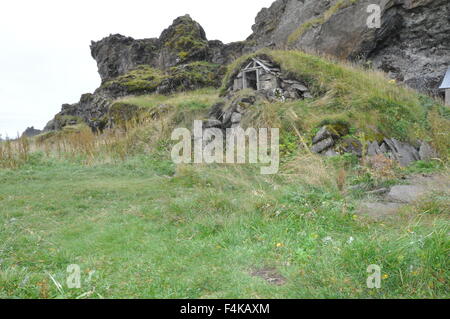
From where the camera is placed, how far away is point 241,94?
1163 centimetres

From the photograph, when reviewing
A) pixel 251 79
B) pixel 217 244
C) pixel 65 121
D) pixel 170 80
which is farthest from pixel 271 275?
pixel 65 121

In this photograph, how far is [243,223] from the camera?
14.3ft

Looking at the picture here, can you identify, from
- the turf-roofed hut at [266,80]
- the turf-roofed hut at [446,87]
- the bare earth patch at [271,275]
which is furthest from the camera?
the turf-roofed hut at [446,87]

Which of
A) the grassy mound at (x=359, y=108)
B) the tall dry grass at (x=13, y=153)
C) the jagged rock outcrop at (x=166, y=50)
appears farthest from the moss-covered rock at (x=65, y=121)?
the grassy mound at (x=359, y=108)

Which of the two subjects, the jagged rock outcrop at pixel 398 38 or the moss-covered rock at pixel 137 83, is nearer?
the jagged rock outcrop at pixel 398 38

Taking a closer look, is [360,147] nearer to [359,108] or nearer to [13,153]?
[359,108]

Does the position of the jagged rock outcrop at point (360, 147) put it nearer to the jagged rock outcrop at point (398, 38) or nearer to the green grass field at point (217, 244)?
the green grass field at point (217, 244)

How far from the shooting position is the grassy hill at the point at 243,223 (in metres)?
2.88

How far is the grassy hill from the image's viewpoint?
288 cm
